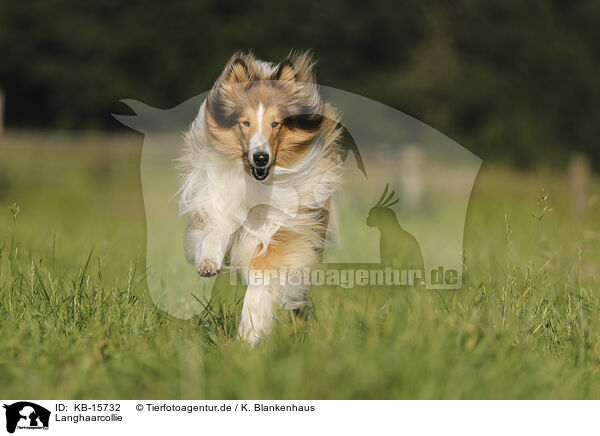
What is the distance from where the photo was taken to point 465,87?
20.2 metres

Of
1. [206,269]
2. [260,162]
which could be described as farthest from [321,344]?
[260,162]

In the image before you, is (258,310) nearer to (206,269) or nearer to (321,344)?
(206,269)

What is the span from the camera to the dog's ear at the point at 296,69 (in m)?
2.99

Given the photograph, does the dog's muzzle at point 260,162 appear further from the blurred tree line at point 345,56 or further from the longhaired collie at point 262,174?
the blurred tree line at point 345,56

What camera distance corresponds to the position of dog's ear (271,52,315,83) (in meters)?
2.99

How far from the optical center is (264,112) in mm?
2891

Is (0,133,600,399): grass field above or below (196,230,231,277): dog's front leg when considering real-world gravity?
below

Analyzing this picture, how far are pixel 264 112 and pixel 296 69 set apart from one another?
34 centimetres

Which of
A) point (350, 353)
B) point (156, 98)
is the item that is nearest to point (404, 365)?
point (350, 353)

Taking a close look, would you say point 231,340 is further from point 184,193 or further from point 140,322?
point 184,193

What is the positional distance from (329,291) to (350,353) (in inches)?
59.0
